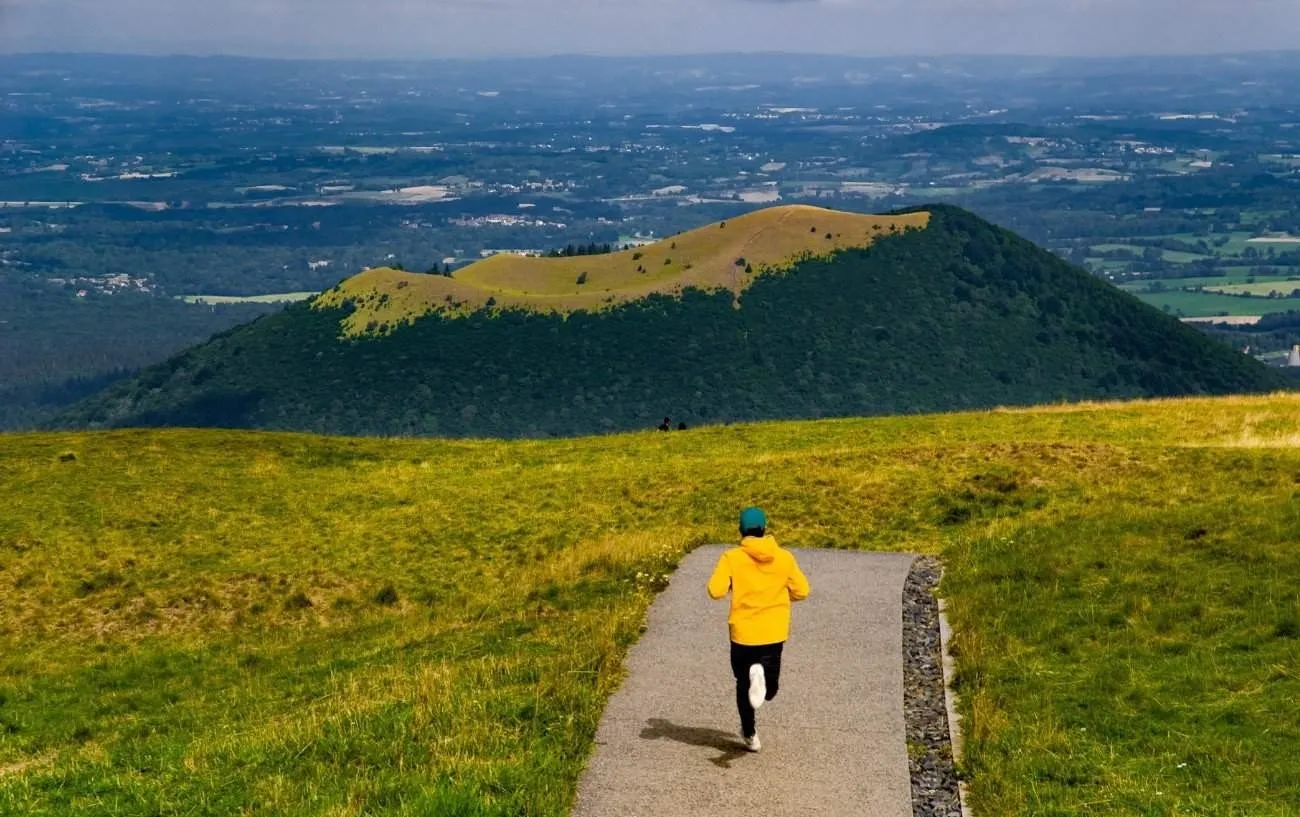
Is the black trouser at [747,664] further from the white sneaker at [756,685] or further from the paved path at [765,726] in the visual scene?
the paved path at [765,726]

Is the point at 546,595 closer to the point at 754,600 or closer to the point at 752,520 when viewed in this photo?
the point at 754,600

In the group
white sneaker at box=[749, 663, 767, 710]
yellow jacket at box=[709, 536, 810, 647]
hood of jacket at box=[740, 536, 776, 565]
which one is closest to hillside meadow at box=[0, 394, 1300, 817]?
white sneaker at box=[749, 663, 767, 710]

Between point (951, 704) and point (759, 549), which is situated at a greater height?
point (759, 549)

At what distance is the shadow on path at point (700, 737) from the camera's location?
14.6 m

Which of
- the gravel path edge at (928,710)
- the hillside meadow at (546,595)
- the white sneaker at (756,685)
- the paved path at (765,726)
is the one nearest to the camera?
the paved path at (765,726)

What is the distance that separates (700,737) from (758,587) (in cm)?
203

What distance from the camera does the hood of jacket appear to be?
1456cm

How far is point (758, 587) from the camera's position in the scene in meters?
14.5

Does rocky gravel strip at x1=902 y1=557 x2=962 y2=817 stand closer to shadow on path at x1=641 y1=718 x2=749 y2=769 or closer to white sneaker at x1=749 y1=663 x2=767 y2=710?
white sneaker at x1=749 y1=663 x2=767 y2=710

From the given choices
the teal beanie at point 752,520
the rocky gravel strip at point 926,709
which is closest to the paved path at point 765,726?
the rocky gravel strip at point 926,709

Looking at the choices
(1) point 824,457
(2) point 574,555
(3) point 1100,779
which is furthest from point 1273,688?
(1) point 824,457

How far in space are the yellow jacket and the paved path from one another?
143cm

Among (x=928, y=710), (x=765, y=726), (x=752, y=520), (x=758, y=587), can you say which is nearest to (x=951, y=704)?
(x=928, y=710)

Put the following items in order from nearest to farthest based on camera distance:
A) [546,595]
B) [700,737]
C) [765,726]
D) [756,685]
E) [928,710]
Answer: [756,685] → [700,737] → [765,726] → [928,710] → [546,595]
